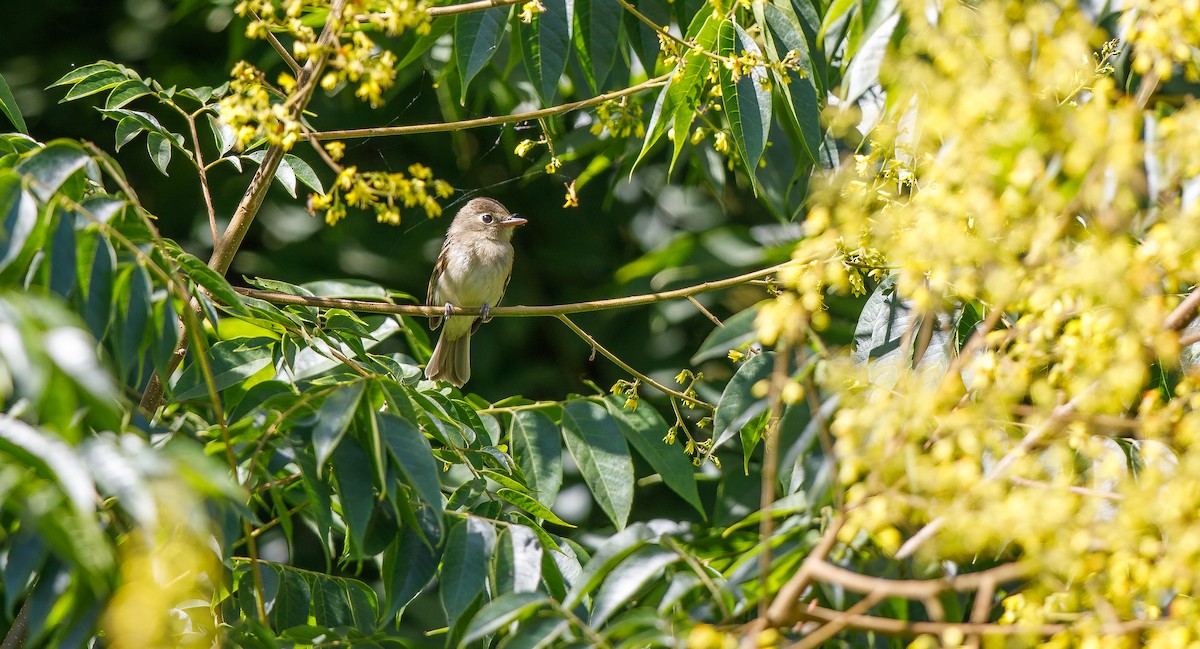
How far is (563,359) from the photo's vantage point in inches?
295

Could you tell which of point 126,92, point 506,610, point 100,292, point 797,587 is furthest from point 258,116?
point 797,587

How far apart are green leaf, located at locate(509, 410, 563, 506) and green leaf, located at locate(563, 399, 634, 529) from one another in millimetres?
107

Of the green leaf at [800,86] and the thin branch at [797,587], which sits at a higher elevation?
the green leaf at [800,86]

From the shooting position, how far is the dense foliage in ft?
5.87

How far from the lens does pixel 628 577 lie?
7.56ft

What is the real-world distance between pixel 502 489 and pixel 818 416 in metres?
1.37

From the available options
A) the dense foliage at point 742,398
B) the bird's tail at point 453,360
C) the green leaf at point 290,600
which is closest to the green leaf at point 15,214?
the dense foliage at point 742,398

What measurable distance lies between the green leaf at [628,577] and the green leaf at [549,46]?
173 cm

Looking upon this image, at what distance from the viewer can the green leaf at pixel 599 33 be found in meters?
3.83

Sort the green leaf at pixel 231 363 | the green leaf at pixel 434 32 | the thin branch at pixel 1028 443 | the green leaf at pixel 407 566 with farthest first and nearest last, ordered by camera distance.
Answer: the green leaf at pixel 434 32
the green leaf at pixel 231 363
the green leaf at pixel 407 566
the thin branch at pixel 1028 443

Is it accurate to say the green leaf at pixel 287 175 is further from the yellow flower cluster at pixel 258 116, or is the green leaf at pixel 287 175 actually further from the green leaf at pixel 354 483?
the green leaf at pixel 354 483

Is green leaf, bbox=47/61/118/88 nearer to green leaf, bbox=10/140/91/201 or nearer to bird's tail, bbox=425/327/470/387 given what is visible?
green leaf, bbox=10/140/91/201

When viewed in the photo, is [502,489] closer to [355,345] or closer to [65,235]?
[355,345]

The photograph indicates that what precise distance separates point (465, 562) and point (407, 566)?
0.54 feet
